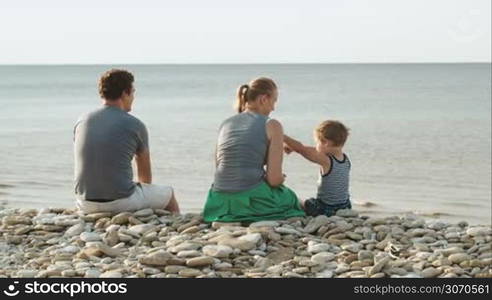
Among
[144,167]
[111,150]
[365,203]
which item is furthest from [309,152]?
[365,203]

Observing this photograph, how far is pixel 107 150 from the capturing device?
7.15 metres

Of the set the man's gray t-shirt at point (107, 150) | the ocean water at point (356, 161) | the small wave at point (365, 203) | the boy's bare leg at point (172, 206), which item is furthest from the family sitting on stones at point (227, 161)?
the small wave at point (365, 203)

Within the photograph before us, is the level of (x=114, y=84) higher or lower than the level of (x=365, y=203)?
higher

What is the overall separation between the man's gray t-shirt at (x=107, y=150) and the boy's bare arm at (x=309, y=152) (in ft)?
4.08

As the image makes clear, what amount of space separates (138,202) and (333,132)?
174cm

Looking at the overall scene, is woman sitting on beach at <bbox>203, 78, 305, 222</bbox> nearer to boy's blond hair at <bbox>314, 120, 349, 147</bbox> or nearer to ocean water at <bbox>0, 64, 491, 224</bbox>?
boy's blond hair at <bbox>314, 120, 349, 147</bbox>

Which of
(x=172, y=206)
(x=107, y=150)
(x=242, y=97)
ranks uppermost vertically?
(x=242, y=97)

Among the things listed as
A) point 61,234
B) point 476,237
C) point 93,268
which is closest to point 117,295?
point 93,268

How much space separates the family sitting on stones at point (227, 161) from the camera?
7.06m

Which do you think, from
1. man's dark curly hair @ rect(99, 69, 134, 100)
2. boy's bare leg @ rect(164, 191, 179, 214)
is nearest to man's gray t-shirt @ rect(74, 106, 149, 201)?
man's dark curly hair @ rect(99, 69, 134, 100)

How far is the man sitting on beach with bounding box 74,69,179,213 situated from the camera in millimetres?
7160

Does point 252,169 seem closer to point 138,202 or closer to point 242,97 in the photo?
point 242,97

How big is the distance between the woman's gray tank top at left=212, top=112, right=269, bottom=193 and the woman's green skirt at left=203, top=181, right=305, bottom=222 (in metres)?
0.06

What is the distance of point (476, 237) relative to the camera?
690 cm
